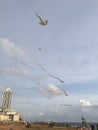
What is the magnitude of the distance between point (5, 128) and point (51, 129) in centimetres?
1313

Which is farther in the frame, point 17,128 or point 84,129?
point 17,128

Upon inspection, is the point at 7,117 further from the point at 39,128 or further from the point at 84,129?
the point at 84,129

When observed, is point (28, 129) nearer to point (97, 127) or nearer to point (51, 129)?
point (51, 129)

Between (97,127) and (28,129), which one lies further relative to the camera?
(97,127)

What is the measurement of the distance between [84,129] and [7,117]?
79.5 metres

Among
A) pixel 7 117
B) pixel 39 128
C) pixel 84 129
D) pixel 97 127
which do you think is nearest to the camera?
pixel 84 129

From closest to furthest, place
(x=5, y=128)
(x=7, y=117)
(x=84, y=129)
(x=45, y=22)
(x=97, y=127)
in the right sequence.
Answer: (x=45, y=22) < (x=84, y=129) < (x=5, y=128) < (x=97, y=127) < (x=7, y=117)

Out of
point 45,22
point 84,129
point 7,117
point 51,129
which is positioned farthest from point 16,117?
point 45,22

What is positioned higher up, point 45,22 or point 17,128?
point 45,22

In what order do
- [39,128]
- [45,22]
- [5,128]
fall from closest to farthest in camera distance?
[45,22]
[5,128]
[39,128]

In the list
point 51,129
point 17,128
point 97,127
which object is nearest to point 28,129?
point 17,128

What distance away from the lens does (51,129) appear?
6544 cm

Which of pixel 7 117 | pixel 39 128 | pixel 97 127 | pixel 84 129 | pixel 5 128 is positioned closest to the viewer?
pixel 84 129

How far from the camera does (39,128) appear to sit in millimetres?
63750
